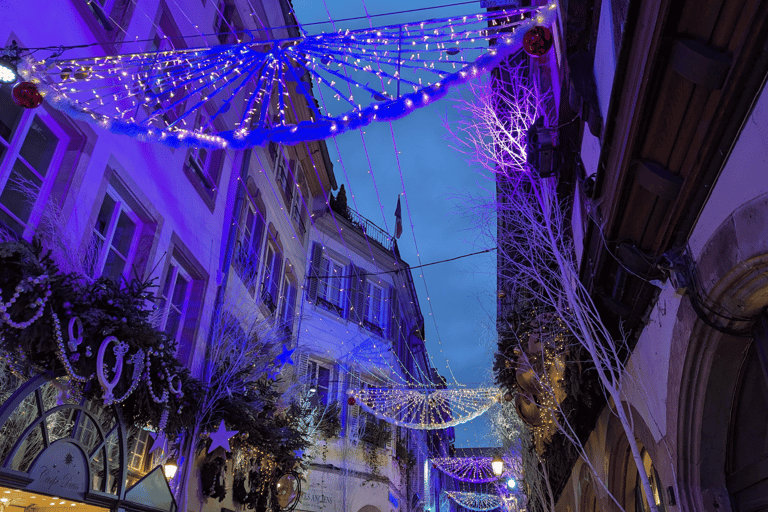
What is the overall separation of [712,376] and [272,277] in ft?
39.4

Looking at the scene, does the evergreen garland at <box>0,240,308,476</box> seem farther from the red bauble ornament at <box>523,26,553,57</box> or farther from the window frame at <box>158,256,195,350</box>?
the red bauble ornament at <box>523,26,553,57</box>

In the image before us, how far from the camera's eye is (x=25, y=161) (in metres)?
6.11

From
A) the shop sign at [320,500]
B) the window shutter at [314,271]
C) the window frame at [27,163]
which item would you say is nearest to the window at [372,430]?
the shop sign at [320,500]

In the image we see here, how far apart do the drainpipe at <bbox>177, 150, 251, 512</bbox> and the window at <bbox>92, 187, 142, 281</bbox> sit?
2269 millimetres

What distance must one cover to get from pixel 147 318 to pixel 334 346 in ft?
37.2

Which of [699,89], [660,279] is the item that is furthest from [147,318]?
[699,89]

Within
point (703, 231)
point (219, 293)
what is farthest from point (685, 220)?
point (219, 293)

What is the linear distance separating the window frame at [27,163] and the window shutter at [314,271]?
10892 mm

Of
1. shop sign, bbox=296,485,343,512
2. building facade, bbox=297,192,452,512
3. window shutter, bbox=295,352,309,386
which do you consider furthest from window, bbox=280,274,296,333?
shop sign, bbox=296,485,343,512

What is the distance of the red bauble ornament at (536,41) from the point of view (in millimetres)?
4781

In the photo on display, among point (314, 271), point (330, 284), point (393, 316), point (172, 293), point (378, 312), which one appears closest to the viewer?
point (172, 293)

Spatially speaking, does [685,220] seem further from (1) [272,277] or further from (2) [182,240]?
(1) [272,277]

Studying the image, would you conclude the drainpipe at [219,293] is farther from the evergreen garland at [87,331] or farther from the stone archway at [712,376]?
the stone archway at [712,376]

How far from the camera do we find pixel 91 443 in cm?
656
